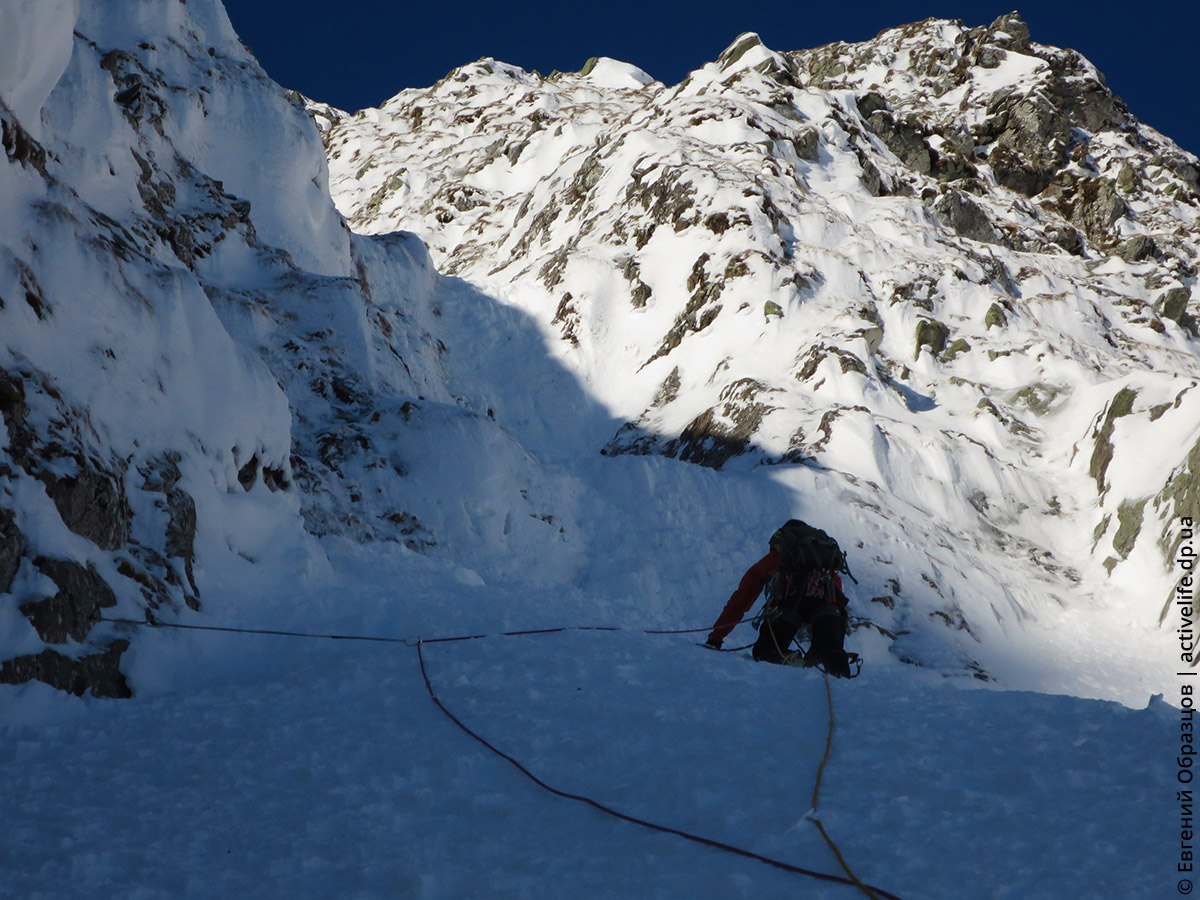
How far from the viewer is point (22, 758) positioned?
5742 mm

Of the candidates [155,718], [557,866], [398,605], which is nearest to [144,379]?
[398,605]

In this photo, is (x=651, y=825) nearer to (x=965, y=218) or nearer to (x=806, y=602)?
(x=806, y=602)

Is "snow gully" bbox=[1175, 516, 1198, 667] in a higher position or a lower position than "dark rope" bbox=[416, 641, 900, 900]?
higher

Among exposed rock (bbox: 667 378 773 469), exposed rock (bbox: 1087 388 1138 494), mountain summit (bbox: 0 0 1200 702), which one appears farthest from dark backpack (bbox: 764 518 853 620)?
exposed rock (bbox: 1087 388 1138 494)

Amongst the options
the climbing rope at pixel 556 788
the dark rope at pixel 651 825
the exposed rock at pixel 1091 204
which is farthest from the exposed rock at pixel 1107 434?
the exposed rock at pixel 1091 204

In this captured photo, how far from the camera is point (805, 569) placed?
8023 mm

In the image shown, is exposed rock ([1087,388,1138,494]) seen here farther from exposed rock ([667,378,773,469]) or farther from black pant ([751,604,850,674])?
black pant ([751,604,850,674])

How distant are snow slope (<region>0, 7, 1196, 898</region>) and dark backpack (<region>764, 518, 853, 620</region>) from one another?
1.20 meters

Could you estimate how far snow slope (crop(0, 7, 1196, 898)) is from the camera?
465 cm

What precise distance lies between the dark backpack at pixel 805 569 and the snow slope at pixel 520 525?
1.20 metres

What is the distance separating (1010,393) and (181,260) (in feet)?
81.7

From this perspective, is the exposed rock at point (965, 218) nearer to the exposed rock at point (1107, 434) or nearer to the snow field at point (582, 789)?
the exposed rock at point (1107, 434)

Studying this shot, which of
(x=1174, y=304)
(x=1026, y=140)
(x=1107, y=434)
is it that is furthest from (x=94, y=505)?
(x=1026, y=140)

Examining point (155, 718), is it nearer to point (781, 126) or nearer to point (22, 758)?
point (22, 758)
